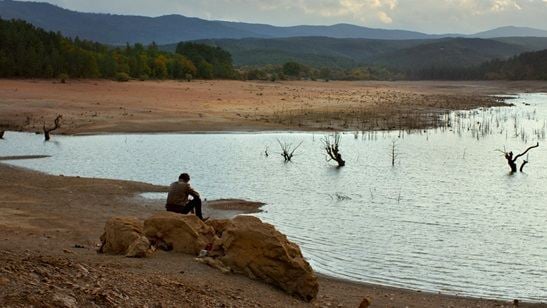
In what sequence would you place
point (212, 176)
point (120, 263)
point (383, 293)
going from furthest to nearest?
point (212, 176) → point (383, 293) → point (120, 263)

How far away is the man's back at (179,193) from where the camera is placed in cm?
1435

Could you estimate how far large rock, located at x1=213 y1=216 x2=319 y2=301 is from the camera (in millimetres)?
10469

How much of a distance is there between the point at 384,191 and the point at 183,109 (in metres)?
28.7

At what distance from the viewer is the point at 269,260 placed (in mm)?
10570

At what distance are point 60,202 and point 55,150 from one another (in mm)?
14522

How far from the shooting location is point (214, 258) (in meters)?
11.1

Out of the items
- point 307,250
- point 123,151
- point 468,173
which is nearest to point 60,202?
point 307,250

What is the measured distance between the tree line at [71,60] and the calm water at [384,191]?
29633 mm

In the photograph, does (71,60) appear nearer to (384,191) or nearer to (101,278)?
(384,191)

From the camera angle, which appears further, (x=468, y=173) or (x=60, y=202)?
(x=468, y=173)

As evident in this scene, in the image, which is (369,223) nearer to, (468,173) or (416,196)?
(416,196)

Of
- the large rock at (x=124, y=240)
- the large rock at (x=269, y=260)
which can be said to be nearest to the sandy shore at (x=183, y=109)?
the large rock at (x=124, y=240)

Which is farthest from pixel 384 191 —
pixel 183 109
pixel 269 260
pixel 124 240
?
pixel 183 109

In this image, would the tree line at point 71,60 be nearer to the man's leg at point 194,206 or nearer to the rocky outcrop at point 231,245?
the man's leg at point 194,206
